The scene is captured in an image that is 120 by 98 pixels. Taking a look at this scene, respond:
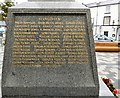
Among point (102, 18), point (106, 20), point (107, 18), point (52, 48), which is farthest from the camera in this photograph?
point (102, 18)

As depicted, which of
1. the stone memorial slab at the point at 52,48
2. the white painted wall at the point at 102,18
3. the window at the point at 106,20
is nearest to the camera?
the stone memorial slab at the point at 52,48

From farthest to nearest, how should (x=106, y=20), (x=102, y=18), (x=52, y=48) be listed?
(x=102, y=18) → (x=106, y=20) → (x=52, y=48)

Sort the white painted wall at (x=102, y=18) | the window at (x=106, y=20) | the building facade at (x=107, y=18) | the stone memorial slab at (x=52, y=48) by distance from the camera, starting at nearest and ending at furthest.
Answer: the stone memorial slab at (x=52, y=48)
the building facade at (x=107, y=18)
the white painted wall at (x=102, y=18)
the window at (x=106, y=20)

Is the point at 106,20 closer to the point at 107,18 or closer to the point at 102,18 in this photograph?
the point at 107,18

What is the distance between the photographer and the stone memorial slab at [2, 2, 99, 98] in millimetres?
4203

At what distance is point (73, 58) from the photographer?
14.0ft

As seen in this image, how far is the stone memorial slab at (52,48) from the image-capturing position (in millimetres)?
4203

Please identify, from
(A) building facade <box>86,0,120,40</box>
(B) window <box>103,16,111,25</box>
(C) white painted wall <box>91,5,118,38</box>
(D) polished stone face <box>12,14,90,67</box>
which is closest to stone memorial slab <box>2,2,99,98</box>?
(D) polished stone face <box>12,14,90,67</box>

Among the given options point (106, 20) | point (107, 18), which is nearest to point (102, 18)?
point (106, 20)

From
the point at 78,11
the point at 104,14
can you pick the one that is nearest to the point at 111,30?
the point at 104,14

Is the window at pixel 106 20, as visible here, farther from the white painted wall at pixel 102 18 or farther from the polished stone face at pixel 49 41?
the polished stone face at pixel 49 41

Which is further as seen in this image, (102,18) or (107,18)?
(102,18)

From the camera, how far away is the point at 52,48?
168 inches

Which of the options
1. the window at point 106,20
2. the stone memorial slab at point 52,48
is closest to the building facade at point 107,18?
the window at point 106,20
